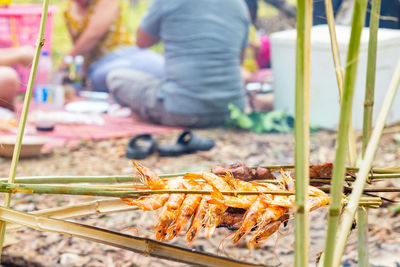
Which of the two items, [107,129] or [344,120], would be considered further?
[107,129]

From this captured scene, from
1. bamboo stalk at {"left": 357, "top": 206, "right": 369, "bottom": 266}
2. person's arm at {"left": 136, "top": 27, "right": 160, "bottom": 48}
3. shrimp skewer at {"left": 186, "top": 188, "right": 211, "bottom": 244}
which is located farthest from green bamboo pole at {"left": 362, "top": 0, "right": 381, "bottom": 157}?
person's arm at {"left": 136, "top": 27, "right": 160, "bottom": 48}

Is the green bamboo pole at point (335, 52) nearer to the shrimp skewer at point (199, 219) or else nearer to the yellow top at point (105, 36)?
the shrimp skewer at point (199, 219)

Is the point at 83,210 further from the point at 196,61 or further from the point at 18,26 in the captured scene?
the point at 18,26

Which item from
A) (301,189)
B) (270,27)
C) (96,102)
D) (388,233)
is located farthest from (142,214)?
(270,27)

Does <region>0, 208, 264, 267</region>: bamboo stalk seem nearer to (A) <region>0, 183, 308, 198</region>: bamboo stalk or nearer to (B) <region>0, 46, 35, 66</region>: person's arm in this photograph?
(A) <region>0, 183, 308, 198</region>: bamboo stalk

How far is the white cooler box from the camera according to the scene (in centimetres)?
334

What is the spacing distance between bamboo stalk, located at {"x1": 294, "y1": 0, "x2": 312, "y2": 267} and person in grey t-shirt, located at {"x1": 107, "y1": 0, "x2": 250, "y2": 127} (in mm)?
3296

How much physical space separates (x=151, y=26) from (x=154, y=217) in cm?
323

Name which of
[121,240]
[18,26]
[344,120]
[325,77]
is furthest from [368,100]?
[18,26]

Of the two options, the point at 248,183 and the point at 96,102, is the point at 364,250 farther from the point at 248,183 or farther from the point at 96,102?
the point at 96,102

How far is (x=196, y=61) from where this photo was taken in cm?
400

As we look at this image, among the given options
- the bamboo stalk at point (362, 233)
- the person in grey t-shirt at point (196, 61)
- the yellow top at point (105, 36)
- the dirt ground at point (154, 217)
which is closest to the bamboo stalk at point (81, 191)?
the dirt ground at point (154, 217)

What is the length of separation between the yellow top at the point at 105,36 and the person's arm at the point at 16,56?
130 cm

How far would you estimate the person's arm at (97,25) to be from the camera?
4996mm
